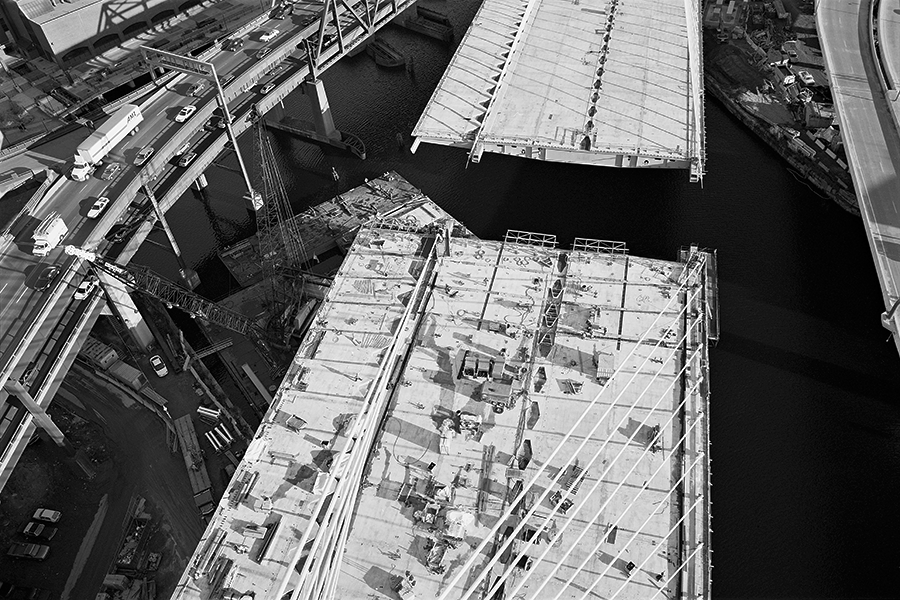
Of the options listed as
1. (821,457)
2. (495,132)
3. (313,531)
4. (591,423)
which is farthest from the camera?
(495,132)

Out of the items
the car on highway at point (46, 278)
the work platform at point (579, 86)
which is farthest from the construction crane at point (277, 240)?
the car on highway at point (46, 278)

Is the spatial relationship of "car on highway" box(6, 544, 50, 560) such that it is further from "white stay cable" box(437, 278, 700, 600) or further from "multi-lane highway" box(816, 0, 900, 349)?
"multi-lane highway" box(816, 0, 900, 349)

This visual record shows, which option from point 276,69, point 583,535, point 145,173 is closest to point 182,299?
point 145,173

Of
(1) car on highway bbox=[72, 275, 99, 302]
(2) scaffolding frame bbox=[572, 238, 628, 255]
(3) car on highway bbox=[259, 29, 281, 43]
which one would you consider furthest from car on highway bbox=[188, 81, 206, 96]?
(2) scaffolding frame bbox=[572, 238, 628, 255]

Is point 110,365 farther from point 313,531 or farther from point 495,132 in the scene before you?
point 495,132

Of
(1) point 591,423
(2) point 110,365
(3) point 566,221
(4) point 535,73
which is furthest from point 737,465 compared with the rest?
(2) point 110,365

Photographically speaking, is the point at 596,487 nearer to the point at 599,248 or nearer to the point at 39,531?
the point at 599,248
